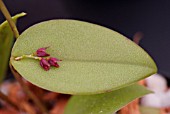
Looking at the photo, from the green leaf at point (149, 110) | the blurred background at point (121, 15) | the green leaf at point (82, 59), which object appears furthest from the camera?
the blurred background at point (121, 15)

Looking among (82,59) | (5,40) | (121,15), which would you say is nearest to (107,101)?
(82,59)

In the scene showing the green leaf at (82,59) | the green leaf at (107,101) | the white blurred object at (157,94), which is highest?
the green leaf at (82,59)

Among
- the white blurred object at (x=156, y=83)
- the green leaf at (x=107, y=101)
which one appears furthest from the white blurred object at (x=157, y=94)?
the green leaf at (x=107, y=101)

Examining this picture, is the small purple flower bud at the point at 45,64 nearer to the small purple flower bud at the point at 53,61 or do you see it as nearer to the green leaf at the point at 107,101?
the small purple flower bud at the point at 53,61

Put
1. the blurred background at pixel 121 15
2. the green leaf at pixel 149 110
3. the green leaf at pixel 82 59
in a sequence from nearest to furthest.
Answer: the green leaf at pixel 82 59
the green leaf at pixel 149 110
the blurred background at pixel 121 15

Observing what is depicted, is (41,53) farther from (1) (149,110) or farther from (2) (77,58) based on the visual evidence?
(1) (149,110)

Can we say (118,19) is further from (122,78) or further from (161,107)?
(122,78)

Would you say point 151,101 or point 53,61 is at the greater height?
point 53,61
